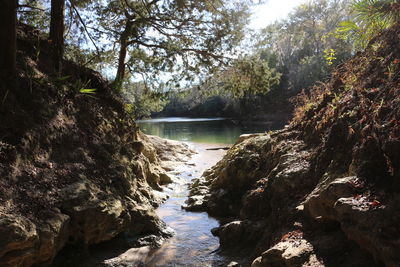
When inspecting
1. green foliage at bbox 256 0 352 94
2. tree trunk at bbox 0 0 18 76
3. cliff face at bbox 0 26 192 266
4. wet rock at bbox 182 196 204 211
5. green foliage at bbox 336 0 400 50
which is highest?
green foliage at bbox 256 0 352 94

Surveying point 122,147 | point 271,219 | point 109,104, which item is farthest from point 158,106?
point 271,219

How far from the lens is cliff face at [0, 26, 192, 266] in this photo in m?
3.69

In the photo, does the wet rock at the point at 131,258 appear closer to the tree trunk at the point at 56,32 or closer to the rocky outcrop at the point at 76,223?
the rocky outcrop at the point at 76,223

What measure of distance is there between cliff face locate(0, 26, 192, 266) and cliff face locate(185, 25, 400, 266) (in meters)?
2.21

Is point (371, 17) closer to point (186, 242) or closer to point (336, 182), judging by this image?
point (336, 182)

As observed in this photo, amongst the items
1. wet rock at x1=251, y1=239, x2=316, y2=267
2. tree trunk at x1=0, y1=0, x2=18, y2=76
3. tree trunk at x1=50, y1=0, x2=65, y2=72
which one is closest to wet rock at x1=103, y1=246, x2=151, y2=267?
wet rock at x1=251, y1=239, x2=316, y2=267

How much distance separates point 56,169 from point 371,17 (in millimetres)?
6588

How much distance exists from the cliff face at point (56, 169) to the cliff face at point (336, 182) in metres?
2.21

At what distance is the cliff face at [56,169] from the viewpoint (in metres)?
3.69

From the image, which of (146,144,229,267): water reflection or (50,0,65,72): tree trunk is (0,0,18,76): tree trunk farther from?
(146,144,229,267): water reflection

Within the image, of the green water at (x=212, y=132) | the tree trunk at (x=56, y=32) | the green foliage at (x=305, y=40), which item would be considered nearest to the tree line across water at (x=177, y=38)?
the tree trunk at (x=56, y=32)

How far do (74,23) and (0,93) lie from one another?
4.71 metres

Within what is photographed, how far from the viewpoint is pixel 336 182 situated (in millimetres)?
3564

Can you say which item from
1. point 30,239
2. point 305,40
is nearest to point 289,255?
point 30,239
